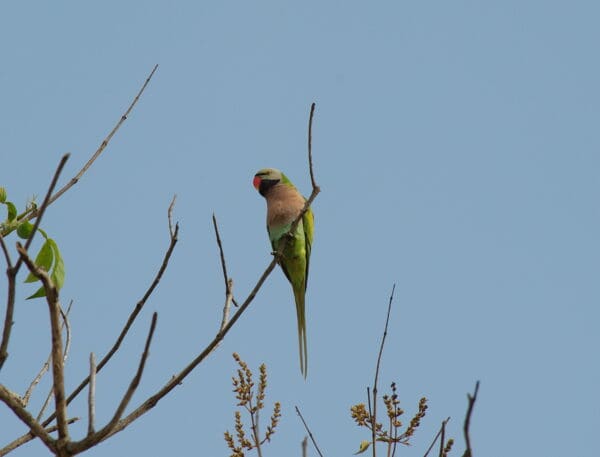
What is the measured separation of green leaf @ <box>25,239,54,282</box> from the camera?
2.62 meters

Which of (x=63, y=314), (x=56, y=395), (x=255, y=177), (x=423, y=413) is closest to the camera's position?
(x=56, y=395)

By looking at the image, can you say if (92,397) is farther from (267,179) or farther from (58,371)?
(267,179)

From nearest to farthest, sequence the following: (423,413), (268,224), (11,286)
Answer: (11,286), (423,413), (268,224)

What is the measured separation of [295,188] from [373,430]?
389 centimetres

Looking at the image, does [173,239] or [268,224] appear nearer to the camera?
[173,239]

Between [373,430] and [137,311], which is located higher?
[137,311]

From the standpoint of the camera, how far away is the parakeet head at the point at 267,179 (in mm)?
6945

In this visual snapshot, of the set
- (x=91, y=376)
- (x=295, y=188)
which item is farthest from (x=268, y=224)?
(x=91, y=376)

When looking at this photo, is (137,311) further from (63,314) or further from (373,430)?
(373,430)

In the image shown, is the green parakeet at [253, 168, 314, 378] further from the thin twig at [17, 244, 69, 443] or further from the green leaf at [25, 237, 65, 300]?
the thin twig at [17, 244, 69, 443]

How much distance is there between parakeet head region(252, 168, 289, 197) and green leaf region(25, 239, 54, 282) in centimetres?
435

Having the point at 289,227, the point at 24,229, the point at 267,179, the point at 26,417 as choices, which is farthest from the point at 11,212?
the point at 267,179

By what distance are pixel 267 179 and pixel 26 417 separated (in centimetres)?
488

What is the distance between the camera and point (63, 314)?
297 centimetres
